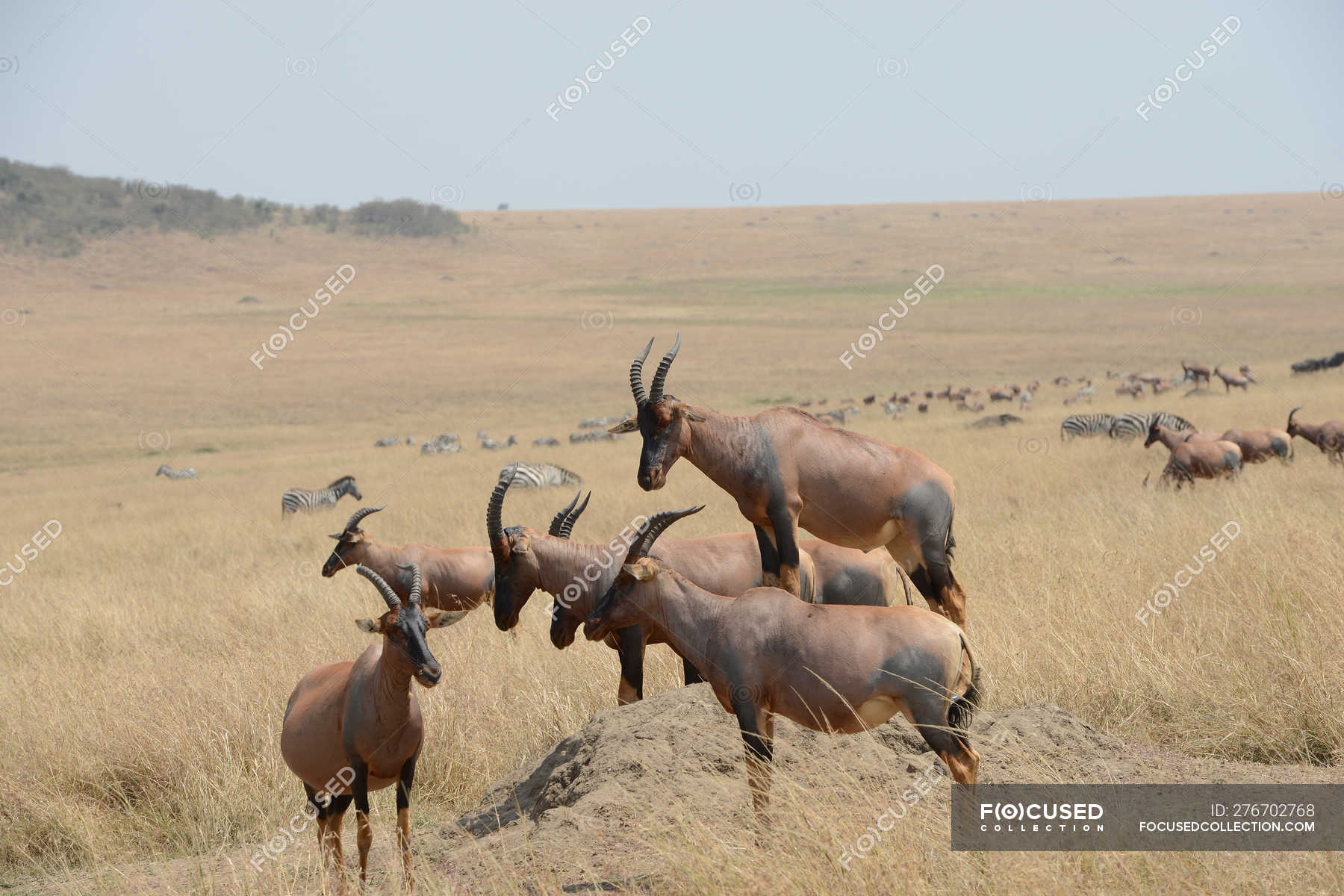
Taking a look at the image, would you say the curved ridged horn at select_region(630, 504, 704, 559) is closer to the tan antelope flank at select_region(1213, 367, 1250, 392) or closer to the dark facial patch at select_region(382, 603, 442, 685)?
the dark facial patch at select_region(382, 603, 442, 685)

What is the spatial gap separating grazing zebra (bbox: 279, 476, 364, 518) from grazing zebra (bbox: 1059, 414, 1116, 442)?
15087 millimetres

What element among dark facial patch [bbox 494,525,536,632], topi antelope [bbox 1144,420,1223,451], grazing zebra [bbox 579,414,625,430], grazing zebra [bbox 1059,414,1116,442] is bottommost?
grazing zebra [bbox 579,414,625,430]

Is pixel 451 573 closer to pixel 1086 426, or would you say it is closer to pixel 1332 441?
Answer: pixel 1332 441

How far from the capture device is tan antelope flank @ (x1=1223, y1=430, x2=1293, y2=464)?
53.7 feet

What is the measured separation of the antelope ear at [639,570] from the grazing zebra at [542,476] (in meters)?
16.4

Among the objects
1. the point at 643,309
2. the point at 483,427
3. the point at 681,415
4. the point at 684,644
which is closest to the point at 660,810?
the point at 684,644

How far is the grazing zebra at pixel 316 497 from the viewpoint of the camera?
21078 mm

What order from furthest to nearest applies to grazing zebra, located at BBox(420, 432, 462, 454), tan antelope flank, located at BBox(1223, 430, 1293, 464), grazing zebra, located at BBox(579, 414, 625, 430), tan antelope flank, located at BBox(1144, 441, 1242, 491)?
grazing zebra, located at BBox(579, 414, 625, 430), grazing zebra, located at BBox(420, 432, 462, 454), tan antelope flank, located at BBox(1223, 430, 1293, 464), tan antelope flank, located at BBox(1144, 441, 1242, 491)

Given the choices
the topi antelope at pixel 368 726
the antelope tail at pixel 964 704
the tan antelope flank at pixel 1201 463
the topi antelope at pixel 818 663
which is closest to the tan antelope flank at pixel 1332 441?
the tan antelope flank at pixel 1201 463

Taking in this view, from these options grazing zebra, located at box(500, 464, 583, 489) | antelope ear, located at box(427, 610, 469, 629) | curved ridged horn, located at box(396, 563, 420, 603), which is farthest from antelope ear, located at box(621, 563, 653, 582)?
grazing zebra, located at box(500, 464, 583, 489)

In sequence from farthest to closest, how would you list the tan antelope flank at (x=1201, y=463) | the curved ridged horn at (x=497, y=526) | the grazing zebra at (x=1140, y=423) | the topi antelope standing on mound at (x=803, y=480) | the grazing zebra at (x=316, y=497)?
the grazing zebra at (x=1140, y=423), the grazing zebra at (x=316, y=497), the tan antelope flank at (x=1201, y=463), the curved ridged horn at (x=497, y=526), the topi antelope standing on mound at (x=803, y=480)

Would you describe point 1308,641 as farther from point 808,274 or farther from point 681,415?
point 808,274

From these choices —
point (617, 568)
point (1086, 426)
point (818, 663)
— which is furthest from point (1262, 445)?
point (818, 663)

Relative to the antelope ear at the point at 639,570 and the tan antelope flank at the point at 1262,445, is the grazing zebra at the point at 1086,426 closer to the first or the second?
the tan antelope flank at the point at 1262,445
